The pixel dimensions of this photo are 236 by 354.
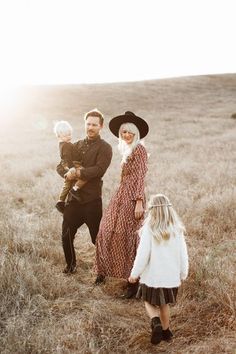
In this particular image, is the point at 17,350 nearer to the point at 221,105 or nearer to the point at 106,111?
the point at 106,111

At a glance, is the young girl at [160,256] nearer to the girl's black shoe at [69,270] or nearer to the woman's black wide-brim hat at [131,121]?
the woman's black wide-brim hat at [131,121]

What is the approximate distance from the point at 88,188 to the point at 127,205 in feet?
2.36

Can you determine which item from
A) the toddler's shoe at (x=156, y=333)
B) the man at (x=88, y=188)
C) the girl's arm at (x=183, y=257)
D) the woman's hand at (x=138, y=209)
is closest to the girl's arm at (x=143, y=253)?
the girl's arm at (x=183, y=257)

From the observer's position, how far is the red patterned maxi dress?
5.29 meters

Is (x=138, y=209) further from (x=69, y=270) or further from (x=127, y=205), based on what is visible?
(x=69, y=270)

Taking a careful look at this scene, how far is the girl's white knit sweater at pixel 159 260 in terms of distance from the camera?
4121 millimetres

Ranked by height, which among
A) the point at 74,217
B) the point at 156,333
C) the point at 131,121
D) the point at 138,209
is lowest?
the point at 156,333

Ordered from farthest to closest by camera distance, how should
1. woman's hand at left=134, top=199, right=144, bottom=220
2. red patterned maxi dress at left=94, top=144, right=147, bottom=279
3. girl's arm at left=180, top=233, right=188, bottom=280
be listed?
1. red patterned maxi dress at left=94, top=144, right=147, bottom=279
2. woman's hand at left=134, top=199, right=144, bottom=220
3. girl's arm at left=180, top=233, right=188, bottom=280

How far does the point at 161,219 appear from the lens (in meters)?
4.10

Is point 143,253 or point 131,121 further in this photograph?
point 131,121

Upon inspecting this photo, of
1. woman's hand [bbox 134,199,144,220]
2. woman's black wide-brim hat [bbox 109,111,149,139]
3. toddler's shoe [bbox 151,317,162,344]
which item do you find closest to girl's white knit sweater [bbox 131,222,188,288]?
toddler's shoe [bbox 151,317,162,344]

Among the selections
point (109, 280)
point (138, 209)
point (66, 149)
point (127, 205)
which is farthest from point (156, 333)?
point (66, 149)

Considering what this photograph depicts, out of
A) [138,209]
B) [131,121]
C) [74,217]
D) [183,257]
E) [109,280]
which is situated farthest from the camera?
[74,217]

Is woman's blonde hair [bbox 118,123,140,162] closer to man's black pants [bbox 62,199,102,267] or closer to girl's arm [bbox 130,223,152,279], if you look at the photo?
man's black pants [bbox 62,199,102,267]
